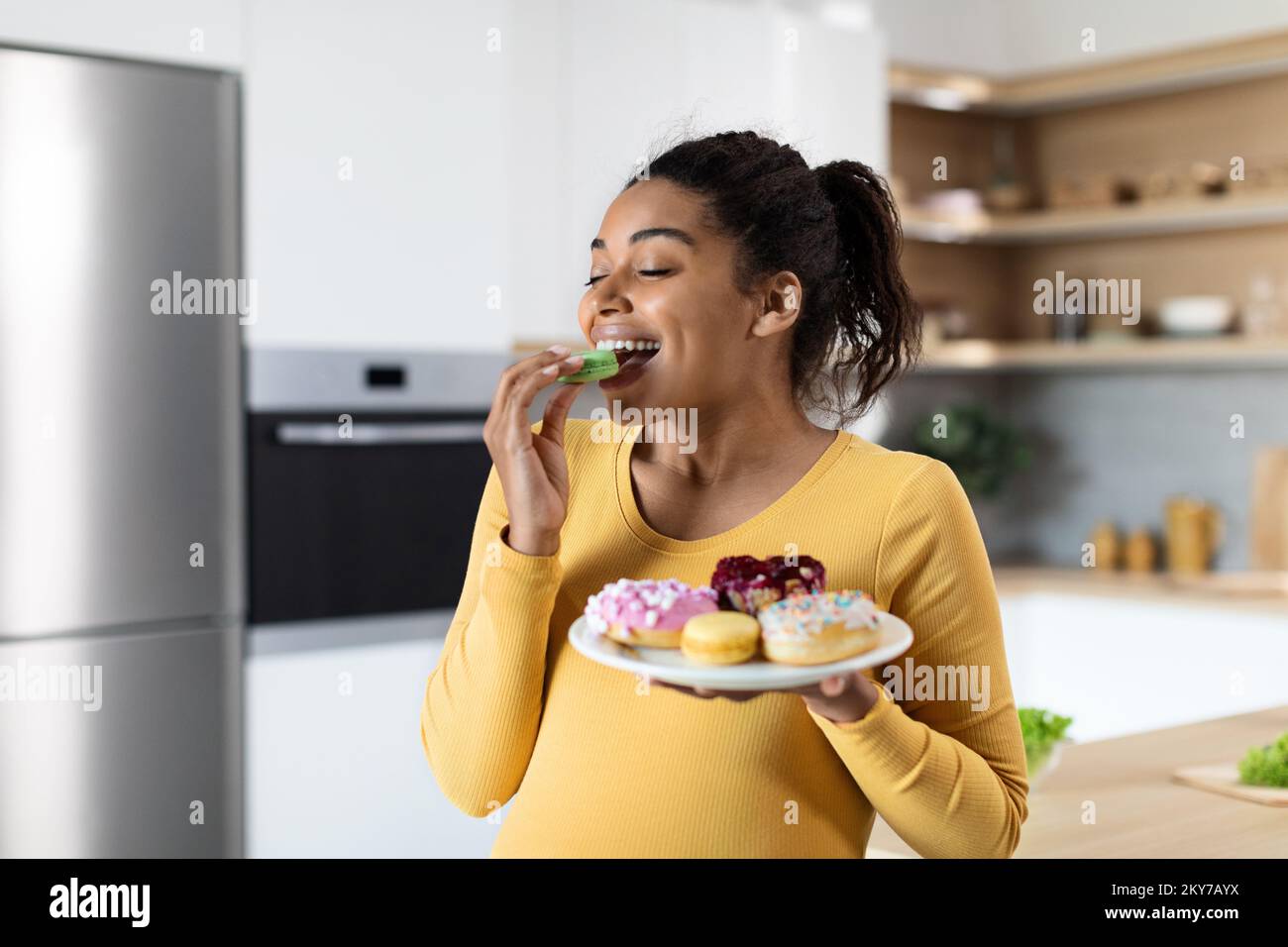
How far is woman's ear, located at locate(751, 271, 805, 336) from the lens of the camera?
126cm

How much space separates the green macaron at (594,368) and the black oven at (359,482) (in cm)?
157

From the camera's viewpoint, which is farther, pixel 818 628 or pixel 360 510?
pixel 360 510

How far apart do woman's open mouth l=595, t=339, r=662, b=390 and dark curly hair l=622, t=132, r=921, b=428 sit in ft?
0.37

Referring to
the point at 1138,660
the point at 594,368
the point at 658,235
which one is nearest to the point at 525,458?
the point at 594,368

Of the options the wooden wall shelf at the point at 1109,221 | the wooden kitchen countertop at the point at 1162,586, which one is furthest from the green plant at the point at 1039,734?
the wooden wall shelf at the point at 1109,221

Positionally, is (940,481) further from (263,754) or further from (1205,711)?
(1205,711)

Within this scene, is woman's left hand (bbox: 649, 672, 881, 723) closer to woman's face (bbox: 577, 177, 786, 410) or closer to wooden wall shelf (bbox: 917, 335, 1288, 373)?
woman's face (bbox: 577, 177, 786, 410)

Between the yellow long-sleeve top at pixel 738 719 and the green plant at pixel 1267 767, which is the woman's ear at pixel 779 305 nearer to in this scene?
the yellow long-sleeve top at pixel 738 719

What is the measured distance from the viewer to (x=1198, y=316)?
3.70 metres

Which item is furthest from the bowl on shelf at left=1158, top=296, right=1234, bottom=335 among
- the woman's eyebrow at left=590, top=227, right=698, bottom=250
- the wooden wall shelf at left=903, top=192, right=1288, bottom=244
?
the woman's eyebrow at left=590, top=227, right=698, bottom=250

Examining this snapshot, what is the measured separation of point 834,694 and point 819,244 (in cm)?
49

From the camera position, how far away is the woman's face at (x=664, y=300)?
1173 mm

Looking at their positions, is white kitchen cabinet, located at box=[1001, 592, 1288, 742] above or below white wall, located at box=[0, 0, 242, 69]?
below

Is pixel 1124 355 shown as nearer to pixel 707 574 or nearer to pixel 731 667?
pixel 707 574
